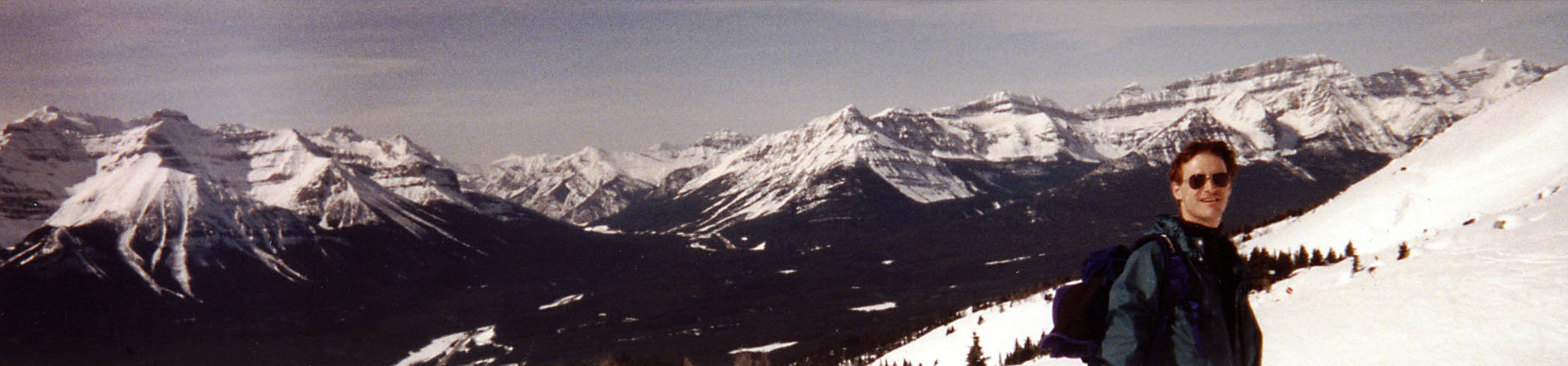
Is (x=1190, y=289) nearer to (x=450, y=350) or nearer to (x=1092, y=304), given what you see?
(x=1092, y=304)

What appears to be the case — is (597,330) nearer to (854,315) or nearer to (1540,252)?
(854,315)

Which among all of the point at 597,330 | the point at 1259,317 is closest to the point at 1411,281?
the point at 1259,317

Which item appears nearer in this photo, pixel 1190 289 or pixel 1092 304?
pixel 1092 304

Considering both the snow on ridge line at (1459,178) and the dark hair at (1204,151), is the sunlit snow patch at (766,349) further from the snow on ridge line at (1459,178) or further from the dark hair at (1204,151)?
the dark hair at (1204,151)

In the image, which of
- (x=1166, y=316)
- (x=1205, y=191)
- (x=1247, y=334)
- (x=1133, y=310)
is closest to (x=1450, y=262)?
(x=1247, y=334)

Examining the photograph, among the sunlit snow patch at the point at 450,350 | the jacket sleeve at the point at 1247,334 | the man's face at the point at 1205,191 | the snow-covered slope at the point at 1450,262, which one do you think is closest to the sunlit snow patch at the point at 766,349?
the sunlit snow patch at the point at 450,350

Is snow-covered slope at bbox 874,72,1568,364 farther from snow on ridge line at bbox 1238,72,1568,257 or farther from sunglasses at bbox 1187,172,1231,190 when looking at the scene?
sunglasses at bbox 1187,172,1231,190

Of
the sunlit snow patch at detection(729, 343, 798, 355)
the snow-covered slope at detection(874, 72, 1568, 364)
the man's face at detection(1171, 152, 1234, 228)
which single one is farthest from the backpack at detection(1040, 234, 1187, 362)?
the sunlit snow patch at detection(729, 343, 798, 355)
